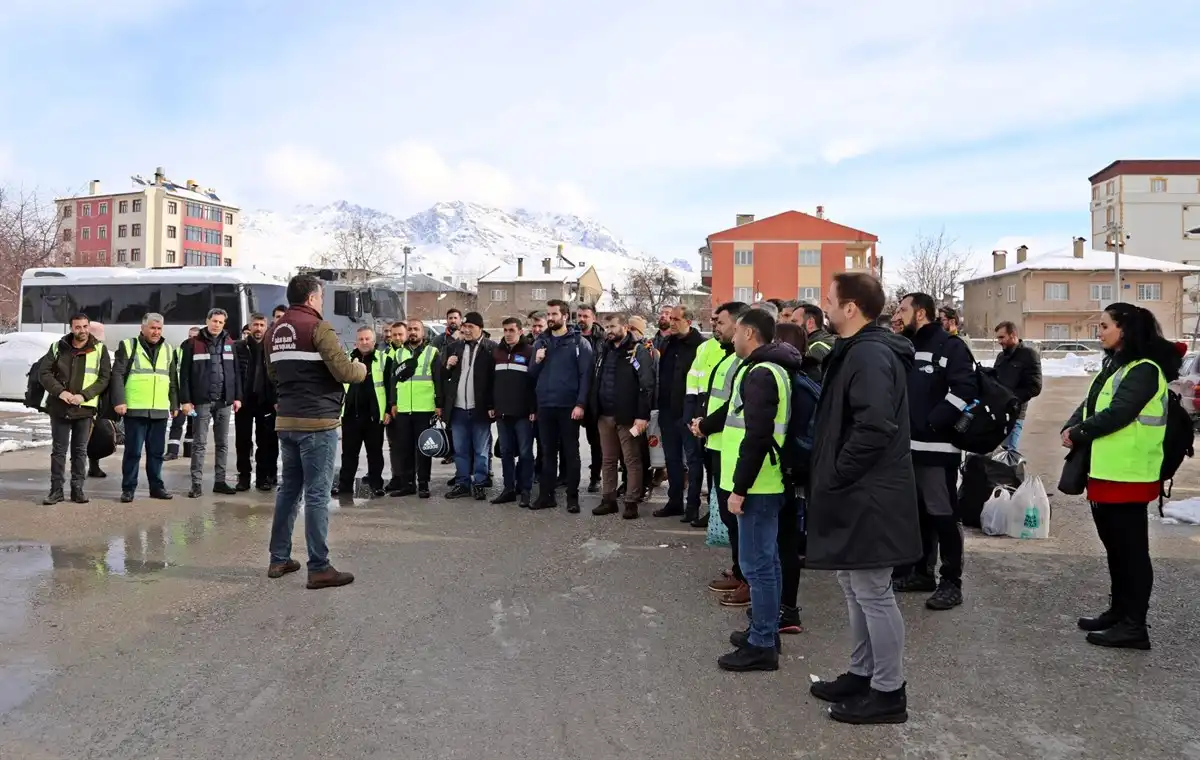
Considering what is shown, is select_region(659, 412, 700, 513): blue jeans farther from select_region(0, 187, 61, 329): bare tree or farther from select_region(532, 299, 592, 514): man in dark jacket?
select_region(0, 187, 61, 329): bare tree

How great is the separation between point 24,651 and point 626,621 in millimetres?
3376

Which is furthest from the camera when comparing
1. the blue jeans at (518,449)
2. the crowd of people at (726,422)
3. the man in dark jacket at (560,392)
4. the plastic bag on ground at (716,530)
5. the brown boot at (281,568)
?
the blue jeans at (518,449)

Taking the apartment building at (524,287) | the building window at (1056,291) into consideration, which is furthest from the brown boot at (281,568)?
the apartment building at (524,287)

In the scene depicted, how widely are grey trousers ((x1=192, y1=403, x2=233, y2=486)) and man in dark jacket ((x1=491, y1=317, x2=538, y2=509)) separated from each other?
10.3ft

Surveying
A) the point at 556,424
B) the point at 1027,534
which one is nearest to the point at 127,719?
the point at 556,424

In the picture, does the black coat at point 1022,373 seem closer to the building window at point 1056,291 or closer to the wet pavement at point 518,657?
the wet pavement at point 518,657

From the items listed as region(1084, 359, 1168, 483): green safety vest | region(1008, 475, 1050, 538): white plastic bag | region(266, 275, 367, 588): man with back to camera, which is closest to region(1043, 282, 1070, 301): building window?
region(1008, 475, 1050, 538): white plastic bag

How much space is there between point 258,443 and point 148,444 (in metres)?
1.14

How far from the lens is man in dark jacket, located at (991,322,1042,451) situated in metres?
9.58

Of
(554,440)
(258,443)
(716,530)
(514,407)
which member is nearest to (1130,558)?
(716,530)

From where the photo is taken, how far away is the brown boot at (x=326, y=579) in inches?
249

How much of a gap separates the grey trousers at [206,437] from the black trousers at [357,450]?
1306 mm

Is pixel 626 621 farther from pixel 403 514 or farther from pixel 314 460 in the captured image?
pixel 403 514

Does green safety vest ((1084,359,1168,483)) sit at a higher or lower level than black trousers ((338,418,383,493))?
higher
